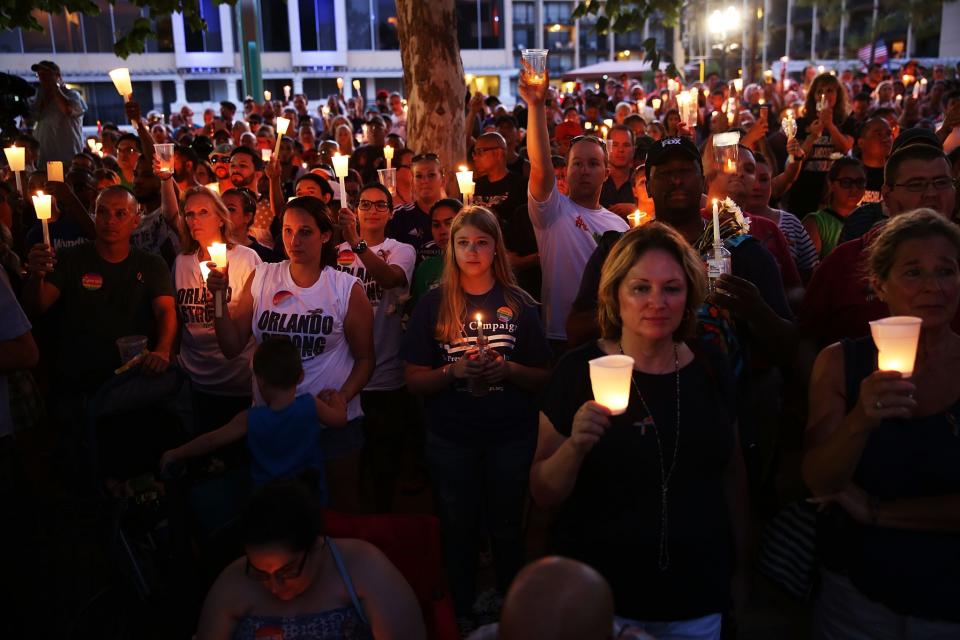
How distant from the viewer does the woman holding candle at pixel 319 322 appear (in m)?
3.98

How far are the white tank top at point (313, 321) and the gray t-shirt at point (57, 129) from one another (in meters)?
7.43

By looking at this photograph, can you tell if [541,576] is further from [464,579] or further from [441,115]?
[441,115]

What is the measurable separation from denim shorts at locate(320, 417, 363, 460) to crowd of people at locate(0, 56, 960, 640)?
0.01 meters

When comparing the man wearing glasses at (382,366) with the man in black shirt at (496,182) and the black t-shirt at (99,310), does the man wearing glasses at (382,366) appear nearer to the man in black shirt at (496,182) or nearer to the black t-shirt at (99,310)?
the black t-shirt at (99,310)

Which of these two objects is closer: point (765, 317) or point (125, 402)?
point (765, 317)

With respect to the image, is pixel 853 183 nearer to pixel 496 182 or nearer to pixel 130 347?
pixel 496 182

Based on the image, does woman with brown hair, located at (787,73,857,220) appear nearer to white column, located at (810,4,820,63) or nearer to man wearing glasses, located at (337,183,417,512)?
man wearing glasses, located at (337,183,417,512)

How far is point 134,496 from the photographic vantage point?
379 centimetres

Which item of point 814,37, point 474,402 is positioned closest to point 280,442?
point 474,402

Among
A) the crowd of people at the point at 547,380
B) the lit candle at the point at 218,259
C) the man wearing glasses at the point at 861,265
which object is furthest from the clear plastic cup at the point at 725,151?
the lit candle at the point at 218,259

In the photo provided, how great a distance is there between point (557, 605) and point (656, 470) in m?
0.84

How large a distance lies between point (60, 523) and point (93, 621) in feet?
6.36

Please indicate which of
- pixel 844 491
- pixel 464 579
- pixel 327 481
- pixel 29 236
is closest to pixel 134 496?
A: pixel 327 481

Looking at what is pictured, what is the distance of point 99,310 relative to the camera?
15.1ft
